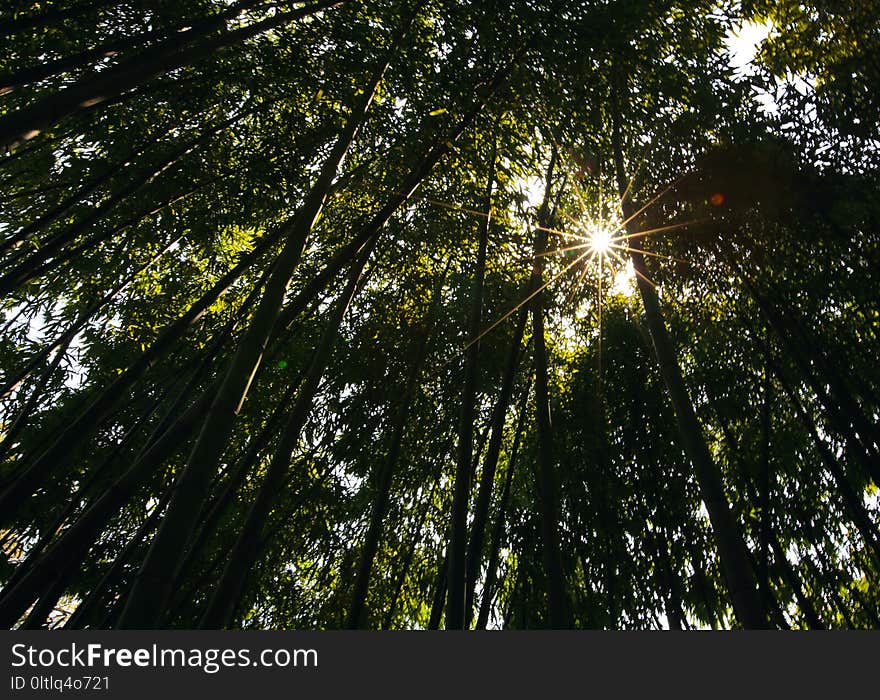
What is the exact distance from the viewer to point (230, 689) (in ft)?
4.42

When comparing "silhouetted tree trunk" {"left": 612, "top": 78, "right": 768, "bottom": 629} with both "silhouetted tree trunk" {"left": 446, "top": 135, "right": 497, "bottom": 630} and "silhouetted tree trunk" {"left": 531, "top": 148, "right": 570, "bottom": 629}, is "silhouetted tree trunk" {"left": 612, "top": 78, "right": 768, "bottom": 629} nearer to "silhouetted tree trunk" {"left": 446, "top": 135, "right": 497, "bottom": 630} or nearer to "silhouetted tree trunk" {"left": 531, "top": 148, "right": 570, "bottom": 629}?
"silhouetted tree trunk" {"left": 531, "top": 148, "right": 570, "bottom": 629}

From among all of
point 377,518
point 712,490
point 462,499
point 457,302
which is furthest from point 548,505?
point 457,302

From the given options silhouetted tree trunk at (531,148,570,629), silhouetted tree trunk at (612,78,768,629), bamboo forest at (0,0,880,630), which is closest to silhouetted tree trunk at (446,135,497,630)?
bamboo forest at (0,0,880,630)

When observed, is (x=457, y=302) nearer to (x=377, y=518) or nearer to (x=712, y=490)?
(x=377, y=518)

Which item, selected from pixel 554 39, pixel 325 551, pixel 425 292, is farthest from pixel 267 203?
pixel 325 551

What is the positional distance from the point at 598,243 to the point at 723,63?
1.76m

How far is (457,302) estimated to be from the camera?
17.1ft

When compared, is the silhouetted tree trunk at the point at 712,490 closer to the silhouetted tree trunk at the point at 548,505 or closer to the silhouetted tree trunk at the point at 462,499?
the silhouetted tree trunk at the point at 548,505

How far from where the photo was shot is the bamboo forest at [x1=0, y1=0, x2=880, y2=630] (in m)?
3.22

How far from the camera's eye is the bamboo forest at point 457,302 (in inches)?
127

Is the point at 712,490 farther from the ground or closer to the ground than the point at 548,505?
closer to the ground

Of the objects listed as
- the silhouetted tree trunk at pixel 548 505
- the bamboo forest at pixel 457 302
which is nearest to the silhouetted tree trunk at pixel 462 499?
the bamboo forest at pixel 457 302

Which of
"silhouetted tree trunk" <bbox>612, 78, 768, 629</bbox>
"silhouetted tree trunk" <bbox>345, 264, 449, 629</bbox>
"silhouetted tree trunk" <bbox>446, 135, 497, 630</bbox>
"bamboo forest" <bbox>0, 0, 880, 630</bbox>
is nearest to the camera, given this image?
"silhouetted tree trunk" <bbox>612, 78, 768, 629</bbox>

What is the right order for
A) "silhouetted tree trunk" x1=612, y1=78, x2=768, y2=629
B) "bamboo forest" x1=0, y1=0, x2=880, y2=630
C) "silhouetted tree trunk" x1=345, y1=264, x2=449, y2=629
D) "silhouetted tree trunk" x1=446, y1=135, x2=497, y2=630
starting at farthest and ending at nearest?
"silhouetted tree trunk" x1=345, y1=264, x2=449, y2=629
"bamboo forest" x1=0, y1=0, x2=880, y2=630
"silhouetted tree trunk" x1=446, y1=135, x2=497, y2=630
"silhouetted tree trunk" x1=612, y1=78, x2=768, y2=629
